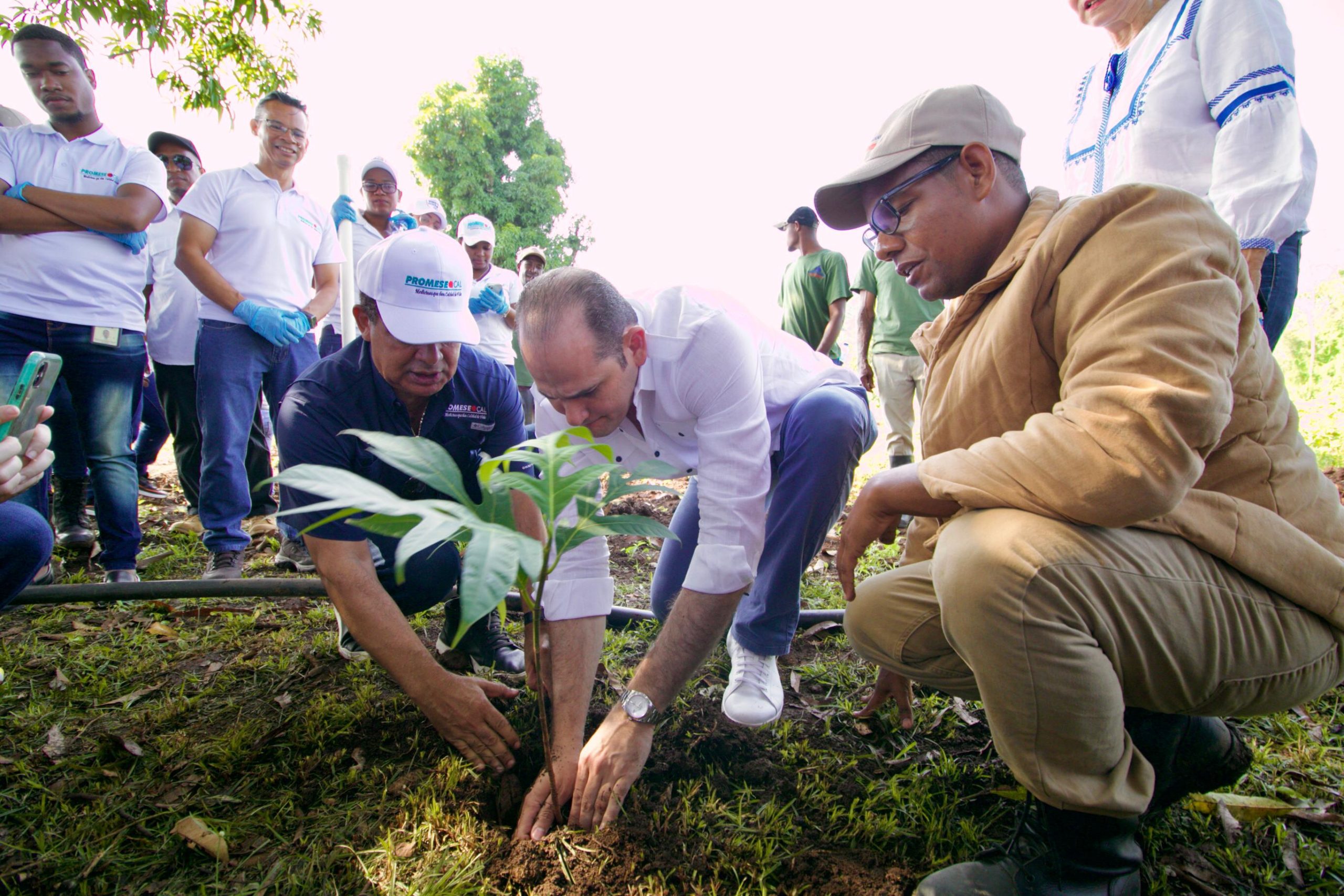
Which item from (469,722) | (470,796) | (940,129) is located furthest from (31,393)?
(940,129)

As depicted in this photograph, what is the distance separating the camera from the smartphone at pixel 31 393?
175 cm

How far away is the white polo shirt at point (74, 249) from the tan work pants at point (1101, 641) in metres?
3.60

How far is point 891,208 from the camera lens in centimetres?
157

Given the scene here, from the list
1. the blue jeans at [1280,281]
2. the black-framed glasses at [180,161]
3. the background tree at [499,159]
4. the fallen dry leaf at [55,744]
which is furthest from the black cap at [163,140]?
the background tree at [499,159]

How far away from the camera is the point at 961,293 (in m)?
1.62

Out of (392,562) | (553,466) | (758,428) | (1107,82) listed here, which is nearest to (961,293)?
(758,428)

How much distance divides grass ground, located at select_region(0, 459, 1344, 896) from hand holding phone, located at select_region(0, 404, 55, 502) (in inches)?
27.9

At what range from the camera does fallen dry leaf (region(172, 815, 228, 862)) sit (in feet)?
4.93

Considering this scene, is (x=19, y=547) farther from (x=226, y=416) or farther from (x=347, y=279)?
(x=347, y=279)

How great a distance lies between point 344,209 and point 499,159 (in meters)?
16.4

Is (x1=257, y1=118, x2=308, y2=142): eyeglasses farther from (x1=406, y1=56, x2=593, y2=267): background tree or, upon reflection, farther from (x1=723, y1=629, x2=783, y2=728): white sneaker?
(x1=406, y1=56, x2=593, y2=267): background tree

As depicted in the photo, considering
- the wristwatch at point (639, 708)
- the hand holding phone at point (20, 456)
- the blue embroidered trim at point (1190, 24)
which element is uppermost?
the blue embroidered trim at point (1190, 24)

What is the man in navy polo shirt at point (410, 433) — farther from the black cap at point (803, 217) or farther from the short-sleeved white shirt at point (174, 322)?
the black cap at point (803, 217)

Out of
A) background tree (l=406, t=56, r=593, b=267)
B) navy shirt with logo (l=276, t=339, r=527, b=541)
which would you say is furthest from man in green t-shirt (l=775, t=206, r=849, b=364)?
background tree (l=406, t=56, r=593, b=267)
